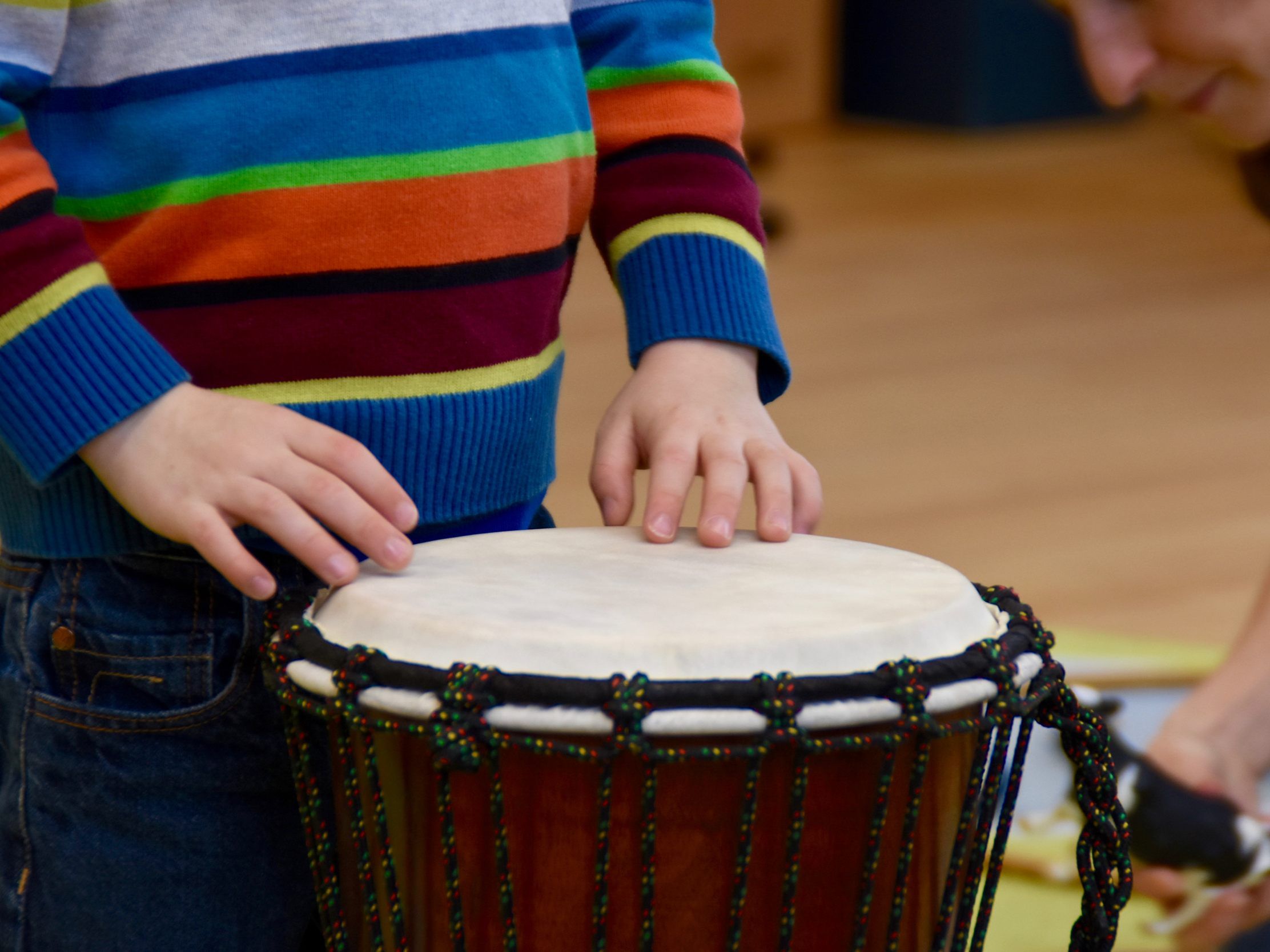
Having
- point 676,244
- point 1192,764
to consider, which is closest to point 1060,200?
point 1192,764


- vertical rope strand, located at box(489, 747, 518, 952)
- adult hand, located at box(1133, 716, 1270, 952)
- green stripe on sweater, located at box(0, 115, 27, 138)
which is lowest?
adult hand, located at box(1133, 716, 1270, 952)

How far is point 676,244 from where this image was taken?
91 cm

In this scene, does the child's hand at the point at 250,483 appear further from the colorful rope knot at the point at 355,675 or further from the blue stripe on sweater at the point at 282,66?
the blue stripe on sweater at the point at 282,66

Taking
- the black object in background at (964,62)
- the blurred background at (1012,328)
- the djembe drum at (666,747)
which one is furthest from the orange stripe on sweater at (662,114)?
the black object in background at (964,62)

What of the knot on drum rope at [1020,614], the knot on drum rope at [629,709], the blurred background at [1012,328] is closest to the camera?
the knot on drum rope at [629,709]

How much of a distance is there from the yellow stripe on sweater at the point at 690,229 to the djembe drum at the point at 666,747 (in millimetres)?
258

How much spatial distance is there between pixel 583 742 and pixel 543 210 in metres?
0.36

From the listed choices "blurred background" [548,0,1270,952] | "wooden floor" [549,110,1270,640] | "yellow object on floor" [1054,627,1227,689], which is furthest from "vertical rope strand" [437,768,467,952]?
"wooden floor" [549,110,1270,640]

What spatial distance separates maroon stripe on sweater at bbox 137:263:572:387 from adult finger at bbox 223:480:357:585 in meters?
0.13

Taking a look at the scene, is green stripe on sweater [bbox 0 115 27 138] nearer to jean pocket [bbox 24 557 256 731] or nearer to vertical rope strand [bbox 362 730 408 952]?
jean pocket [bbox 24 557 256 731]

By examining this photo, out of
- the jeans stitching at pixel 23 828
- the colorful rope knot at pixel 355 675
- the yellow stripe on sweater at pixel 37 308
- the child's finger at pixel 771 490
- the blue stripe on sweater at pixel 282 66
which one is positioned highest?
the blue stripe on sweater at pixel 282 66

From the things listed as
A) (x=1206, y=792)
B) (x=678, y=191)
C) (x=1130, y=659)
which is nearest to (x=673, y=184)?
(x=678, y=191)

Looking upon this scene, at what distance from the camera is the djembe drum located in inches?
24.9

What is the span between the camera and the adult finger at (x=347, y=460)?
73 centimetres
